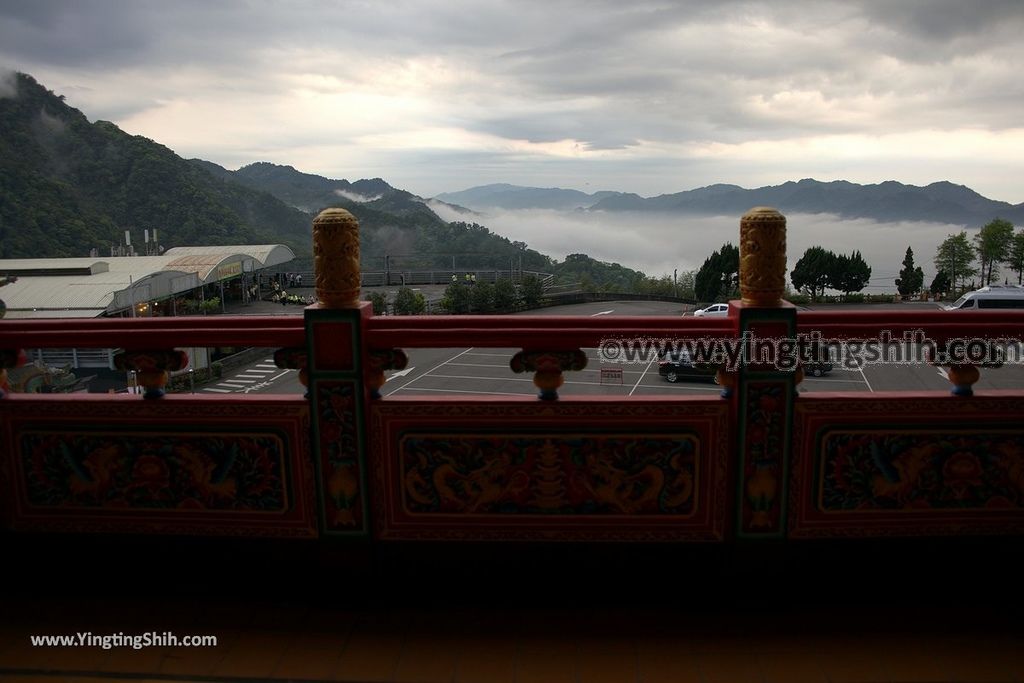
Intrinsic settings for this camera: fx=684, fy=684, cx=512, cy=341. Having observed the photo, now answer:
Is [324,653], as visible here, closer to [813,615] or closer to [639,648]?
[639,648]

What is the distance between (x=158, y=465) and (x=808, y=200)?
911 cm

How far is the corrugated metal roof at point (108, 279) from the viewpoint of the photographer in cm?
592

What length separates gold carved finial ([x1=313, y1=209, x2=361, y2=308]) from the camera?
84.7 inches

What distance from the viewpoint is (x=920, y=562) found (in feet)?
7.47

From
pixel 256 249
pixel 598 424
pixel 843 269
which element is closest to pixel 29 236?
pixel 256 249

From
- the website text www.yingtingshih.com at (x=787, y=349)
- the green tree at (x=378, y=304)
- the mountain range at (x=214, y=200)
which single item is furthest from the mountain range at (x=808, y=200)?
the website text www.yingtingshih.com at (x=787, y=349)

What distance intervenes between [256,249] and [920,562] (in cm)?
792

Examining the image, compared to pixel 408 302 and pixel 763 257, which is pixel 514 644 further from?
pixel 408 302

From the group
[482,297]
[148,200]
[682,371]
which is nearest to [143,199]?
[148,200]

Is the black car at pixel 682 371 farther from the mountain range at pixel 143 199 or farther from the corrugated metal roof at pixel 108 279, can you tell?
the mountain range at pixel 143 199

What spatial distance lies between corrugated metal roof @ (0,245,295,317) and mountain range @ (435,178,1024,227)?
8.60 ft

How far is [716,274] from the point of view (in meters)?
6.27

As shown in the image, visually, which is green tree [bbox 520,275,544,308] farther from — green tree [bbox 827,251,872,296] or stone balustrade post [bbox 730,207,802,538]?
green tree [bbox 827,251,872,296]

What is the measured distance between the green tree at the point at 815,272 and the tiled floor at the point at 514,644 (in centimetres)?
889
